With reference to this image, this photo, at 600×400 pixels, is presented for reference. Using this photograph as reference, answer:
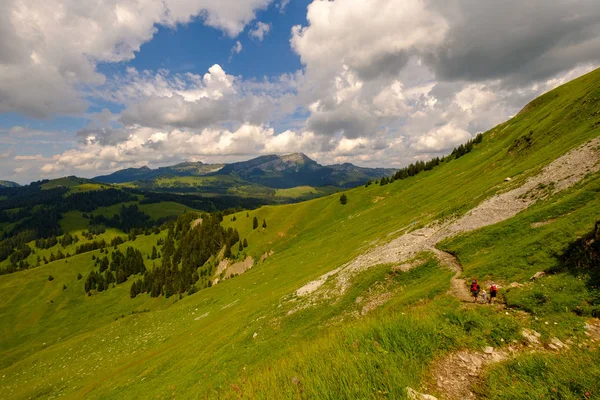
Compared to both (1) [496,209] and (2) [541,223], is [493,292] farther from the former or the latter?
(1) [496,209]

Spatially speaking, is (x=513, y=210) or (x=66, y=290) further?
(x=66, y=290)

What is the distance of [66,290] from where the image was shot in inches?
6496

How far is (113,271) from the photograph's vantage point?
188m

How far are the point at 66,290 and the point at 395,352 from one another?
8893 inches

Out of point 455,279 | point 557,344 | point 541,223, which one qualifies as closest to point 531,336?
→ point 557,344

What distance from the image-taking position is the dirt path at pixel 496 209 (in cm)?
2972

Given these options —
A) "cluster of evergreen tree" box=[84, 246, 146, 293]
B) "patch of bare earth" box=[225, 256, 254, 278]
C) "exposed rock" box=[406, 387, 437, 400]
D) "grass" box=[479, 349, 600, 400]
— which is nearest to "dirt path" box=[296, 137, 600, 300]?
"grass" box=[479, 349, 600, 400]

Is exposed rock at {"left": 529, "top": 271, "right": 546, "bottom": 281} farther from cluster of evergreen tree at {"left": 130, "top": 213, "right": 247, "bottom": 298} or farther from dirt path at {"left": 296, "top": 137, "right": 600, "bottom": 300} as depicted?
cluster of evergreen tree at {"left": 130, "top": 213, "right": 247, "bottom": 298}

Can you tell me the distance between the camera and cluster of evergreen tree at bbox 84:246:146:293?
170 meters

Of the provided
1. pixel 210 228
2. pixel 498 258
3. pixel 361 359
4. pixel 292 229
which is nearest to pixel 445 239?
pixel 498 258

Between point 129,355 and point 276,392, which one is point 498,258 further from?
point 129,355

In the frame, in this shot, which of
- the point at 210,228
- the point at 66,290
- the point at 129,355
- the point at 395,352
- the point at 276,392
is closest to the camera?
the point at 276,392

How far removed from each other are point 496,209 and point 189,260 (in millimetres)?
173039

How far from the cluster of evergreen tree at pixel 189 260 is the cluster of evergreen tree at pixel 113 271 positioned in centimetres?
1803
